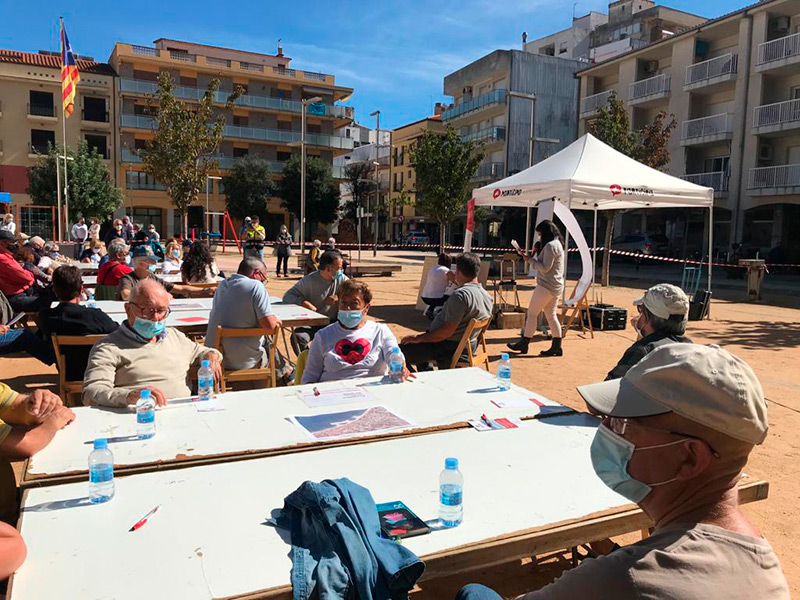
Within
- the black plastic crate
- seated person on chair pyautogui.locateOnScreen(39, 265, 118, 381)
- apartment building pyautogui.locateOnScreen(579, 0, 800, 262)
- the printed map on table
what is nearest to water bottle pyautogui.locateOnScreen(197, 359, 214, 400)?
the printed map on table

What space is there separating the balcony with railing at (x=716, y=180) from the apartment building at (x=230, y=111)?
24535 millimetres

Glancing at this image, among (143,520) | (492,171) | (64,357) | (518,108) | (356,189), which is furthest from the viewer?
(356,189)

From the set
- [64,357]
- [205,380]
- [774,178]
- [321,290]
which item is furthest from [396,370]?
[774,178]

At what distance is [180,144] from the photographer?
2642cm

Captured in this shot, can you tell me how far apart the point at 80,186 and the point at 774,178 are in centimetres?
3457

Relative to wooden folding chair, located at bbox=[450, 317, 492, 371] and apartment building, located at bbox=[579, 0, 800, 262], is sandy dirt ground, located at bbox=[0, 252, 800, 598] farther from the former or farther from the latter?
apartment building, located at bbox=[579, 0, 800, 262]

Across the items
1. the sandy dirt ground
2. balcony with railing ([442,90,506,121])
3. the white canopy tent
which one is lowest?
the sandy dirt ground

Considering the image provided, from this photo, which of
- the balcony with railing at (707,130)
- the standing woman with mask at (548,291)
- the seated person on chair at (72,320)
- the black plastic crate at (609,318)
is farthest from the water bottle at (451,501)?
the balcony with railing at (707,130)

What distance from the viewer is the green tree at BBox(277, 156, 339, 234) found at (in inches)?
1783

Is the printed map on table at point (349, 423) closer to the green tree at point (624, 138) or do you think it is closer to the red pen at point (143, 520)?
the red pen at point (143, 520)

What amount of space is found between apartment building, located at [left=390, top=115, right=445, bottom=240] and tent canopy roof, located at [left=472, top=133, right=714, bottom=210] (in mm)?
40927

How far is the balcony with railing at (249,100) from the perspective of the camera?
42.8 m

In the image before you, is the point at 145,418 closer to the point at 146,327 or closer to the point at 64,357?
the point at 146,327

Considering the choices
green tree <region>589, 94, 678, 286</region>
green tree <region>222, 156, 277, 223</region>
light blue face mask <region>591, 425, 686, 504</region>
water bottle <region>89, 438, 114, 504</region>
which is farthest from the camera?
green tree <region>222, 156, 277, 223</region>
